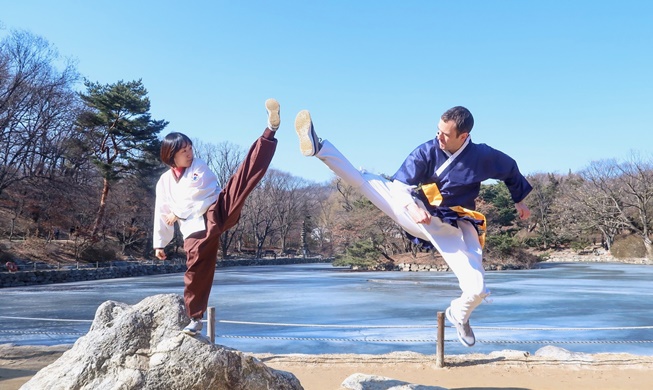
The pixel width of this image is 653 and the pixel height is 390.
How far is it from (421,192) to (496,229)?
2604cm

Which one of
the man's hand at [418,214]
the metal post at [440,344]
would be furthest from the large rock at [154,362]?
the metal post at [440,344]

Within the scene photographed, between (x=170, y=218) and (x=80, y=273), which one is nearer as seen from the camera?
(x=170, y=218)

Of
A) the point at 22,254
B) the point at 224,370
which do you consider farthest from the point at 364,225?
the point at 224,370

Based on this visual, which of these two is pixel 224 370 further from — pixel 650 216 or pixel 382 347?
A: pixel 650 216

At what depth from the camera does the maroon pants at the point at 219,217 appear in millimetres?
3568

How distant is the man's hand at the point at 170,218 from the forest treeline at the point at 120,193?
20344 millimetres

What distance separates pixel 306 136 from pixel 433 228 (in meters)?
0.95

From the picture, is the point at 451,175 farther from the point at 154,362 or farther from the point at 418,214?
the point at 154,362

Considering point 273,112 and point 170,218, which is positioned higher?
point 273,112

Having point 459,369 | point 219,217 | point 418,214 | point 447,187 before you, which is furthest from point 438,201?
point 459,369

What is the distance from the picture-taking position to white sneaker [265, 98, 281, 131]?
3455mm

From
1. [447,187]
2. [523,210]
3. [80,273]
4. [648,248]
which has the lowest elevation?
[80,273]

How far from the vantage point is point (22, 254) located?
22.3 meters

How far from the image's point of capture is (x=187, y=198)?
367cm
